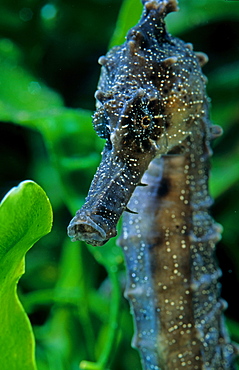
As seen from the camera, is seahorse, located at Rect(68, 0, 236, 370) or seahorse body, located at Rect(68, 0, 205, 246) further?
seahorse, located at Rect(68, 0, 236, 370)

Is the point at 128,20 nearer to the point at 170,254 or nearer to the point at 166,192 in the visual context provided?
the point at 166,192

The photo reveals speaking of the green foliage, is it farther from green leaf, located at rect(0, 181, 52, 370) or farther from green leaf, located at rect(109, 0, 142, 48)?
green leaf, located at rect(0, 181, 52, 370)

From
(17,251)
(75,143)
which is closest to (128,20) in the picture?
(75,143)

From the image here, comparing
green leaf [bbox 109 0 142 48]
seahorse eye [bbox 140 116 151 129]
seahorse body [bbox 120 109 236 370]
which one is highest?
green leaf [bbox 109 0 142 48]

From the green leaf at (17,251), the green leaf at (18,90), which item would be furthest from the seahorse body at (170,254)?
the green leaf at (18,90)

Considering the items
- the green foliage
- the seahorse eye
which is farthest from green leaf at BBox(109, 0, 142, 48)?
the seahorse eye

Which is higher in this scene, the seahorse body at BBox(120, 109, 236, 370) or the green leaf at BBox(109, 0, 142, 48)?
the green leaf at BBox(109, 0, 142, 48)
